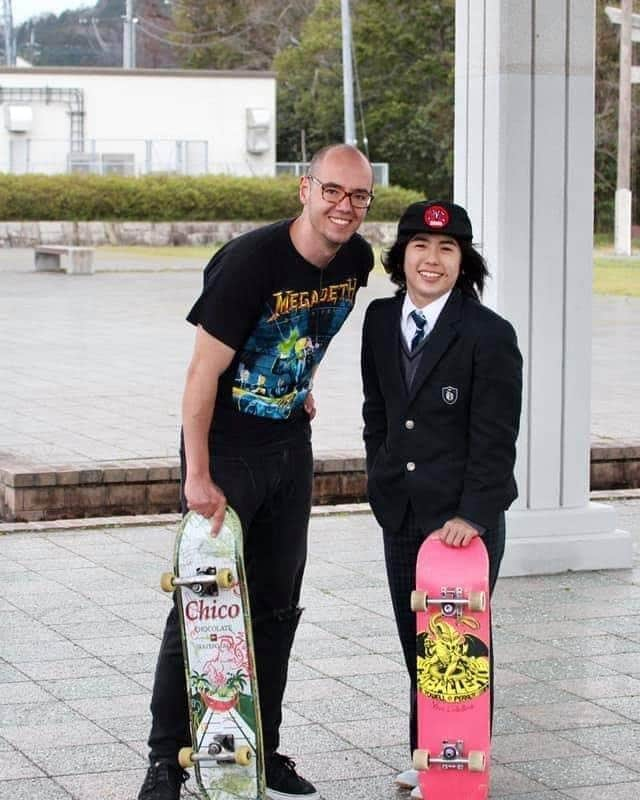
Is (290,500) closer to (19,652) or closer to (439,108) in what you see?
(19,652)

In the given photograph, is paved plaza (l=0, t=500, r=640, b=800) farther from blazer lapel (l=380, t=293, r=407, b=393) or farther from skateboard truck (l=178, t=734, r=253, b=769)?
blazer lapel (l=380, t=293, r=407, b=393)

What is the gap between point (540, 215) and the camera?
24.3ft

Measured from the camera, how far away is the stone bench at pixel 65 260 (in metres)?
31.6

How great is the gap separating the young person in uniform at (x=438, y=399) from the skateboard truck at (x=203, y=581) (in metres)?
0.55

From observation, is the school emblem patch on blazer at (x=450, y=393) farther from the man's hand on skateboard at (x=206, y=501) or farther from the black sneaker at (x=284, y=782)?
the black sneaker at (x=284, y=782)

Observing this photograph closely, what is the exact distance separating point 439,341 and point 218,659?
1.00m

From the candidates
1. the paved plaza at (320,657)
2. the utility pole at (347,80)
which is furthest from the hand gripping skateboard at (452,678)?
the utility pole at (347,80)

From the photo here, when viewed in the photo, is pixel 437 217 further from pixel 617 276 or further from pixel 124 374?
pixel 617 276

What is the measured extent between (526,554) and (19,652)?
94.4 inches

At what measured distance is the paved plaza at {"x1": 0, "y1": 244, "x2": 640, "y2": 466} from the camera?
1061cm

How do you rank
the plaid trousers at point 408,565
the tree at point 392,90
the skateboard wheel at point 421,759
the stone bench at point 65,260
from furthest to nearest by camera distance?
1. the tree at point 392,90
2. the stone bench at point 65,260
3. the plaid trousers at point 408,565
4. the skateboard wheel at point 421,759

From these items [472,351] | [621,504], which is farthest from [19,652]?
[621,504]

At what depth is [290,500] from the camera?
4617 mm

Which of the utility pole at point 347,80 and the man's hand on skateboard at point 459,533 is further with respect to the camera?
the utility pole at point 347,80
